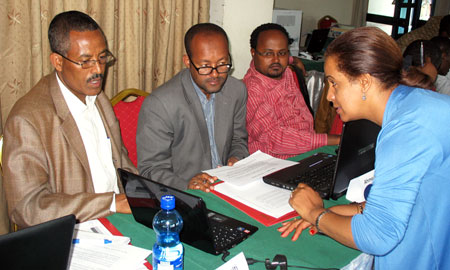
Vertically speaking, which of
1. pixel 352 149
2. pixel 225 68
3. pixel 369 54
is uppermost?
pixel 369 54

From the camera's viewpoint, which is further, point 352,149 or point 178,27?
point 178,27

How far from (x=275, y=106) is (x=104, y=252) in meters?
1.56

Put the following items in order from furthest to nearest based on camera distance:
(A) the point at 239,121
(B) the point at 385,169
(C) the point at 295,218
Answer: (A) the point at 239,121 → (C) the point at 295,218 → (B) the point at 385,169

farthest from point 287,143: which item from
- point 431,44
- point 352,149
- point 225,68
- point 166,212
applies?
point 431,44

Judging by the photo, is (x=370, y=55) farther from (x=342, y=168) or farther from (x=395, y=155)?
(x=342, y=168)

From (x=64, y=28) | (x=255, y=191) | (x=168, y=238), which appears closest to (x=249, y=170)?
(x=255, y=191)

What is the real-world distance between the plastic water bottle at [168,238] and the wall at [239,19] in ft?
7.49

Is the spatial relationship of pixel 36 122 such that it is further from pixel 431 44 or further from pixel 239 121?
pixel 431 44

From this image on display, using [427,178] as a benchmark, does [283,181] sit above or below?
below

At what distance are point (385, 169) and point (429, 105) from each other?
0.76ft

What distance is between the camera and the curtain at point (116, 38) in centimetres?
233

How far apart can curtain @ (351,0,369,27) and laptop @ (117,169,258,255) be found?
7.04 m

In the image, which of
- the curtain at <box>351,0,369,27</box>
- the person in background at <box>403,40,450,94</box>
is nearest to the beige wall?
the curtain at <box>351,0,369,27</box>

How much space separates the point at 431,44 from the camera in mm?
3086
